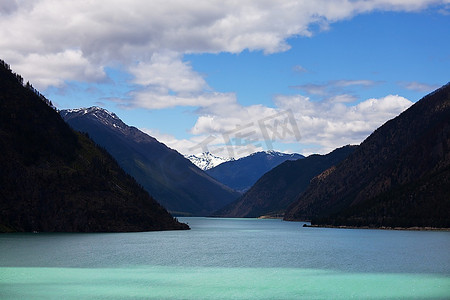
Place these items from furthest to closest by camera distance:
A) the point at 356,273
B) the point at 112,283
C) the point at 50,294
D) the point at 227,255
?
1. the point at 227,255
2. the point at 356,273
3. the point at 112,283
4. the point at 50,294

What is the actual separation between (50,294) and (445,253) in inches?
3879

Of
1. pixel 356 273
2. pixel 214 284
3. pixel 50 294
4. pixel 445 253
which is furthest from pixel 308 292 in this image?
pixel 445 253

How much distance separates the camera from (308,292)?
72.9 m

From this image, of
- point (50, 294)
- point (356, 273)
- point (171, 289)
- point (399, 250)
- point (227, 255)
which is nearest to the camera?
point (50, 294)

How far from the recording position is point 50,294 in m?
69.7

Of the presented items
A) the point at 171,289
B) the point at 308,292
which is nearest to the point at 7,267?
the point at 171,289

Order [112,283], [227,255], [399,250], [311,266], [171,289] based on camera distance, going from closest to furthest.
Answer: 1. [171,289]
2. [112,283]
3. [311,266]
4. [227,255]
5. [399,250]

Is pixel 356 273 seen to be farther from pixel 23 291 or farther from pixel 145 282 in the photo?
pixel 23 291

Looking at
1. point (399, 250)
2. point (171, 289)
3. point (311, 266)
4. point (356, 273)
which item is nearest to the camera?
point (171, 289)

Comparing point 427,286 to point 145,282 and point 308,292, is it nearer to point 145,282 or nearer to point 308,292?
point 308,292

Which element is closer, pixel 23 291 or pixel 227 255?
pixel 23 291

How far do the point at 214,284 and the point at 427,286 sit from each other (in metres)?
30.8

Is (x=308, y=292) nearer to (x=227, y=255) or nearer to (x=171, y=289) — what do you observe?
(x=171, y=289)

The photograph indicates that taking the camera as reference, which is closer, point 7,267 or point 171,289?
point 171,289
